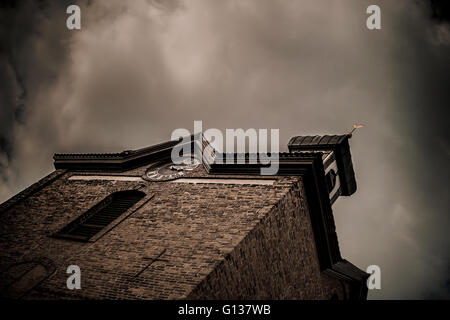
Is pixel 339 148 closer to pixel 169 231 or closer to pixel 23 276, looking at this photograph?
pixel 169 231

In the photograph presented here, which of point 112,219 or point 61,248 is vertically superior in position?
point 112,219

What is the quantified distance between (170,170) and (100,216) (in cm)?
296

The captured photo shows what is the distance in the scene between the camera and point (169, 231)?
30.9 ft

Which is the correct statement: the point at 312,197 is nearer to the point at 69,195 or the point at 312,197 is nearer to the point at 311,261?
the point at 311,261

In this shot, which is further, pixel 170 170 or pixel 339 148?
pixel 339 148

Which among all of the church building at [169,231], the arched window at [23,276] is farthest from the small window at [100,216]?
the arched window at [23,276]

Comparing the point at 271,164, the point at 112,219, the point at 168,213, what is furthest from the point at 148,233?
the point at 271,164

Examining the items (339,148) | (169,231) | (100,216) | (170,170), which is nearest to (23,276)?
(100,216)

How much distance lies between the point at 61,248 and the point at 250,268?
5.07m

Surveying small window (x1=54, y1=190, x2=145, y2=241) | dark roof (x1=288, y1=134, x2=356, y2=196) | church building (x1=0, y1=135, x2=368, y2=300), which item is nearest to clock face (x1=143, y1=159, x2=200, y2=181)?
church building (x1=0, y1=135, x2=368, y2=300)

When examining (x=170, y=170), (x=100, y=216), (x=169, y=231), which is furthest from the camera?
(x=170, y=170)

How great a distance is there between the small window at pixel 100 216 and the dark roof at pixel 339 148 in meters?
11.6

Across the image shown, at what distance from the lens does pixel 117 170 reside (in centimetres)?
1427
